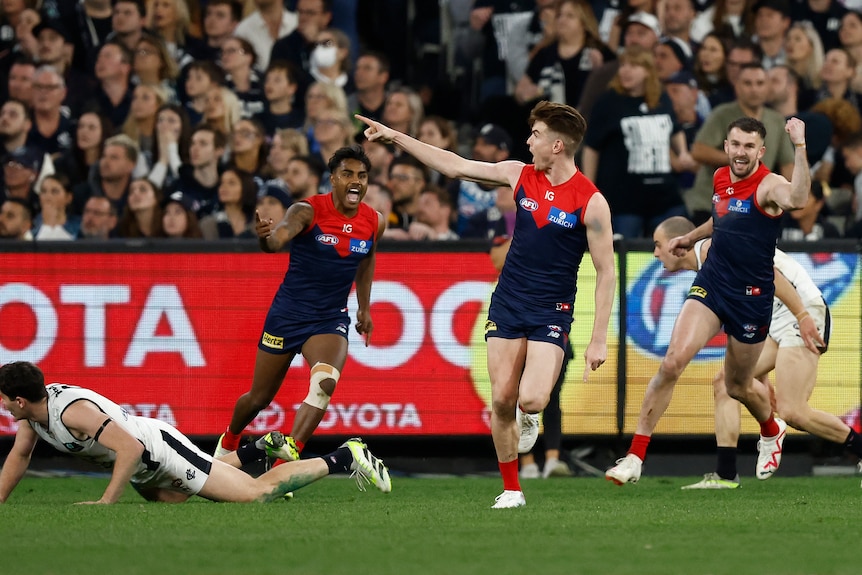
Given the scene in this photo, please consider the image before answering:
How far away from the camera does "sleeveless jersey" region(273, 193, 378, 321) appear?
1177 cm

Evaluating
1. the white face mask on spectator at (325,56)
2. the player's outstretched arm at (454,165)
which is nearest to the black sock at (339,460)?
the player's outstretched arm at (454,165)

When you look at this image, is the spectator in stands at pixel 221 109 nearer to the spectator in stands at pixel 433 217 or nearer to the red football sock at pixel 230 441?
the spectator in stands at pixel 433 217

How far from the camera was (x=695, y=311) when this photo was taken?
11.2 metres

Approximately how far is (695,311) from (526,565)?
439 centimetres

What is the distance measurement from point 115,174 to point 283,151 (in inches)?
73.7

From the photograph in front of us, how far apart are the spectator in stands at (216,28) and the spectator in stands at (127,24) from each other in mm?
685

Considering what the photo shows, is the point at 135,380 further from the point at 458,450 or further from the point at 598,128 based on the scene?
the point at 598,128

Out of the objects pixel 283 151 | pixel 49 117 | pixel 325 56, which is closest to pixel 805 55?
pixel 325 56

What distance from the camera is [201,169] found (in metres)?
16.0

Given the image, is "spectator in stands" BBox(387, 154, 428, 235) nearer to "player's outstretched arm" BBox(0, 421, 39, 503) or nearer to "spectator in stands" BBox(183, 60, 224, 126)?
"spectator in stands" BBox(183, 60, 224, 126)

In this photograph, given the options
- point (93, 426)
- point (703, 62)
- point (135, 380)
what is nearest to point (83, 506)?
point (93, 426)

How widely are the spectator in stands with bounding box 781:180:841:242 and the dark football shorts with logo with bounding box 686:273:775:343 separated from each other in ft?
11.7

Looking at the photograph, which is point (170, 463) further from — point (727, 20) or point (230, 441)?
point (727, 20)

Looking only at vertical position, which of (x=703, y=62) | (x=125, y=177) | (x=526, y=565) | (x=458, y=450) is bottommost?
(x=458, y=450)
